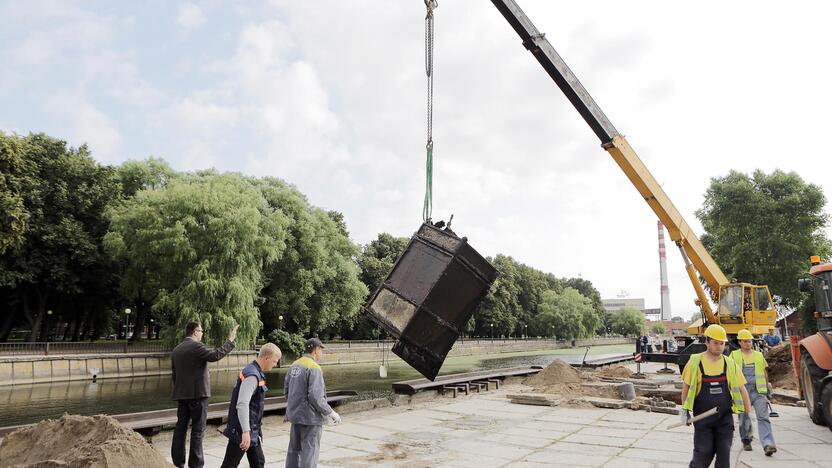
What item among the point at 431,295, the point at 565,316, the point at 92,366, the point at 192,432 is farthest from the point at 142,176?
the point at 565,316

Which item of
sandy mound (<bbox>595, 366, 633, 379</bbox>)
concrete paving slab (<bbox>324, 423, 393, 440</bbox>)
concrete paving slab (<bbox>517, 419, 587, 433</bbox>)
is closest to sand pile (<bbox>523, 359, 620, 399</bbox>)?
sandy mound (<bbox>595, 366, 633, 379</bbox>)

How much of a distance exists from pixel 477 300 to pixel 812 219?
34.6 meters

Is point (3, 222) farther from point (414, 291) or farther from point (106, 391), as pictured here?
point (414, 291)

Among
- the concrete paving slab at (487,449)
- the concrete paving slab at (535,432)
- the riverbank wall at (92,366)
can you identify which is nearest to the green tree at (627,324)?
the riverbank wall at (92,366)

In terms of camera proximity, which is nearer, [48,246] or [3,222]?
[3,222]

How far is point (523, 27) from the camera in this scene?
499 inches

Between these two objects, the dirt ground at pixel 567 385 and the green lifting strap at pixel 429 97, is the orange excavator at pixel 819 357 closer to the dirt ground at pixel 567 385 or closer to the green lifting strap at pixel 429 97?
the dirt ground at pixel 567 385

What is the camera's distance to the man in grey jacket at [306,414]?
462 centimetres

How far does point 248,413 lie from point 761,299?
14.2 metres

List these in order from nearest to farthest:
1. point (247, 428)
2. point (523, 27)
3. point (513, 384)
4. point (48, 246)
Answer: point (247, 428) → point (523, 27) → point (513, 384) → point (48, 246)

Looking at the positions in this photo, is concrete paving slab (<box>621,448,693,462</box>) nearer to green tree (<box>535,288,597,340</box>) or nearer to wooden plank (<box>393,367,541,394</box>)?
wooden plank (<box>393,367,541,394</box>)

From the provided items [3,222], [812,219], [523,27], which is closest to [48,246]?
[3,222]

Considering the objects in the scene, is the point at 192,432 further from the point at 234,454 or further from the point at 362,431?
the point at 362,431

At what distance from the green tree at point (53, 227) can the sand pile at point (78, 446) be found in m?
27.1
